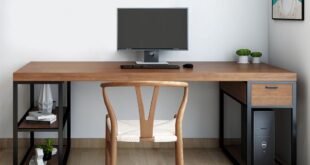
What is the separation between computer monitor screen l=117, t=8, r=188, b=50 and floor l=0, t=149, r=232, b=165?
2.67 feet

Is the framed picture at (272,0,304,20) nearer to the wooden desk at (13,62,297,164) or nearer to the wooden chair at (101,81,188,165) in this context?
the wooden desk at (13,62,297,164)

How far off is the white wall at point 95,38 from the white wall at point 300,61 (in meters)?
0.41

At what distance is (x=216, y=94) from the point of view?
4.15 m

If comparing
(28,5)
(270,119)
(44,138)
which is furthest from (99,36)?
(270,119)

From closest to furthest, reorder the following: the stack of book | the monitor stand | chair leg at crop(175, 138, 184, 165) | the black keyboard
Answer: chair leg at crop(175, 138, 184, 165), the stack of book, the black keyboard, the monitor stand

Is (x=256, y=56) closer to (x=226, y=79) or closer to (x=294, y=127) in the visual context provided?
(x=226, y=79)

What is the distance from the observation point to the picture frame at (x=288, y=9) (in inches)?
134

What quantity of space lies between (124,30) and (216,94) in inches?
36.0

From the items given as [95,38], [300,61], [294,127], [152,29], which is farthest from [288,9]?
[95,38]

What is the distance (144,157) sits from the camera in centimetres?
390

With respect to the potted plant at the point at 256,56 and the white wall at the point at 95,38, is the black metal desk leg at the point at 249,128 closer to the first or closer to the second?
the potted plant at the point at 256,56

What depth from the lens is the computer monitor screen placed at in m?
3.83

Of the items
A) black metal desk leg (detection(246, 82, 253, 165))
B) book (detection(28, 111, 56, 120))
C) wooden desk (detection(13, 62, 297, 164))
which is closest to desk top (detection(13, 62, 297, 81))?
wooden desk (detection(13, 62, 297, 164))

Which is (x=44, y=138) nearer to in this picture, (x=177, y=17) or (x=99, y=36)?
(x=99, y=36)
